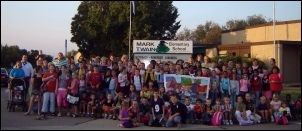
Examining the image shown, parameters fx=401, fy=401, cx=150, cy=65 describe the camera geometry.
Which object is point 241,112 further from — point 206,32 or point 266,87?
point 206,32

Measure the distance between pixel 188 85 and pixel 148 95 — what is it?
178 centimetres

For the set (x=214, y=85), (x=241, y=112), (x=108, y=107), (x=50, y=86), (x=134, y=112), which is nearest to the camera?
(x=134, y=112)

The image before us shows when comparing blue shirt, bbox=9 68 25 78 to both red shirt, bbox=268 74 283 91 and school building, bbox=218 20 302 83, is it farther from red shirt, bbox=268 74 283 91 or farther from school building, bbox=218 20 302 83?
school building, bbox=218 20 302 83

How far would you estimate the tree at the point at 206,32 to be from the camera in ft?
230

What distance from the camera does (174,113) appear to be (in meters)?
12.1

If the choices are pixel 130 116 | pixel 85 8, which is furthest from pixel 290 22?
pixel 85 8

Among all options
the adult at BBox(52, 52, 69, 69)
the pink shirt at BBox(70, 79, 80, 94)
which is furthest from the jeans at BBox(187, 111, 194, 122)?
the adult at BBox(52, 52, 69, 69)

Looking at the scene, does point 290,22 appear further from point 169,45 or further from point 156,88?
point 156,88

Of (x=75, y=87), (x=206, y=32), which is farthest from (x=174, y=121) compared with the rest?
(x=206, y=32)

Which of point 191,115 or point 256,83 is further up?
point 256,83

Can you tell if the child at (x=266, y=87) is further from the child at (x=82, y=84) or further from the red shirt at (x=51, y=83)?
the red shirt at (x=51, y=83)

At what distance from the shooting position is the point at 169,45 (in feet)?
73.5

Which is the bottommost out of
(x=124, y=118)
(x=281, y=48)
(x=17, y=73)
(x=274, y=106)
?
(x=124, y=118)

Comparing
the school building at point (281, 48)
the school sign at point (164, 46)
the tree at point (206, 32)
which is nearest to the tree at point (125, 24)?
the school building at point (281, 48)
